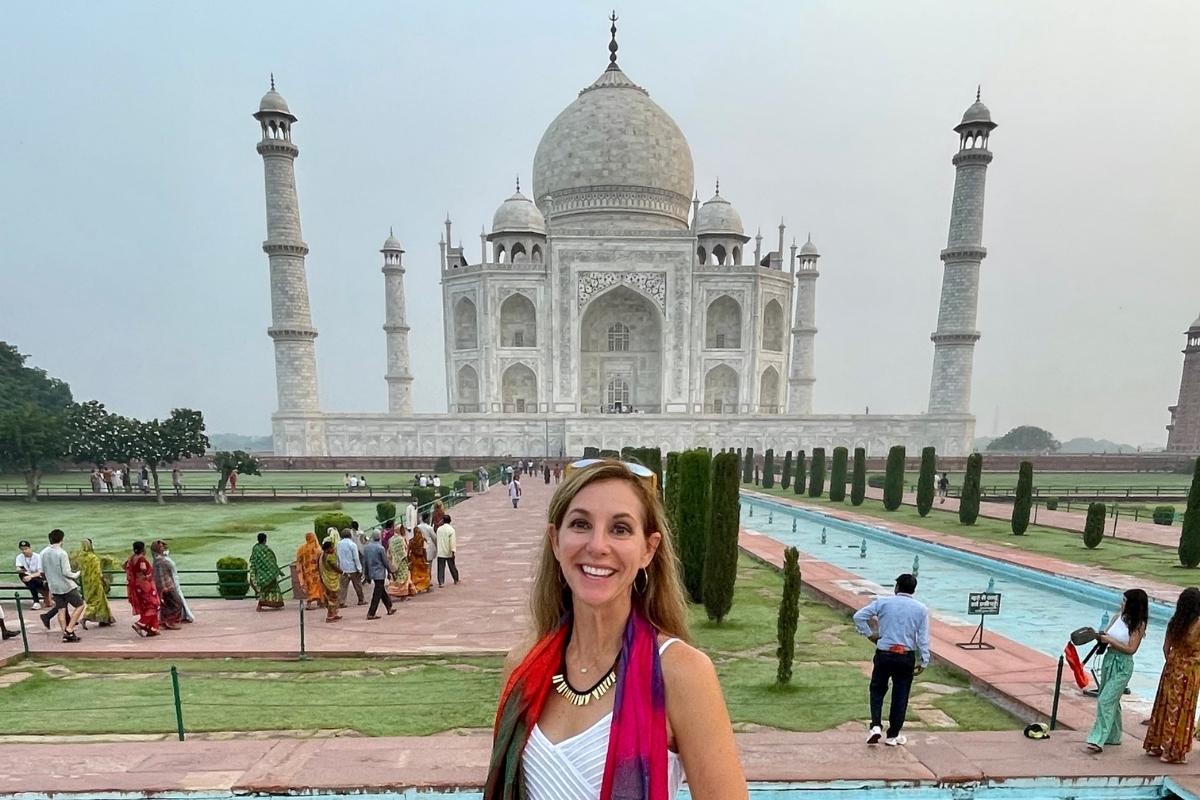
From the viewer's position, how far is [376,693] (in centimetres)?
483

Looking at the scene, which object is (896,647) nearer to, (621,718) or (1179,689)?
(1179,689)

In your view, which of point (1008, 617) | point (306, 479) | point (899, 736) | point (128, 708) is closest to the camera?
point (899, 736)

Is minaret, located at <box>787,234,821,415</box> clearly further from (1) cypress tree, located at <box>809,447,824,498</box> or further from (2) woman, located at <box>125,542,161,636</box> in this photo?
(2) woman, located at <box>125,542,161,636</box>

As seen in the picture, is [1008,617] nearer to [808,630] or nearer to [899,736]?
[808,630]

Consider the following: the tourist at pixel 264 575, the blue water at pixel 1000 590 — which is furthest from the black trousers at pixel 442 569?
the blue water at pixel 1000 590

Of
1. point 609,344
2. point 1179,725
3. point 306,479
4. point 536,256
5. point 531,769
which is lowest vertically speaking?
point 306,479

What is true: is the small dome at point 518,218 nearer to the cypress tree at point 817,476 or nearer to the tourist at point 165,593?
the cypress tree at point 817,476

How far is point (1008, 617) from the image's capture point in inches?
295

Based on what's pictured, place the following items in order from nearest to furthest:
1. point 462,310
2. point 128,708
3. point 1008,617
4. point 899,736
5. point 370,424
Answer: point 899,736
point 128,708
point 1008,617
point 370,424
point 462,310

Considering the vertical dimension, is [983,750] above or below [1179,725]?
below

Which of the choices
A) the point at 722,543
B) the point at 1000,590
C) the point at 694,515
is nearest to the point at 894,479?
the point at 1000,590

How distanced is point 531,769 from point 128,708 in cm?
495

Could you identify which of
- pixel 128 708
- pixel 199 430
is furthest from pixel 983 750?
pixel 199 430

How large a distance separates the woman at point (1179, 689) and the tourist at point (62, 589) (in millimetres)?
8924
